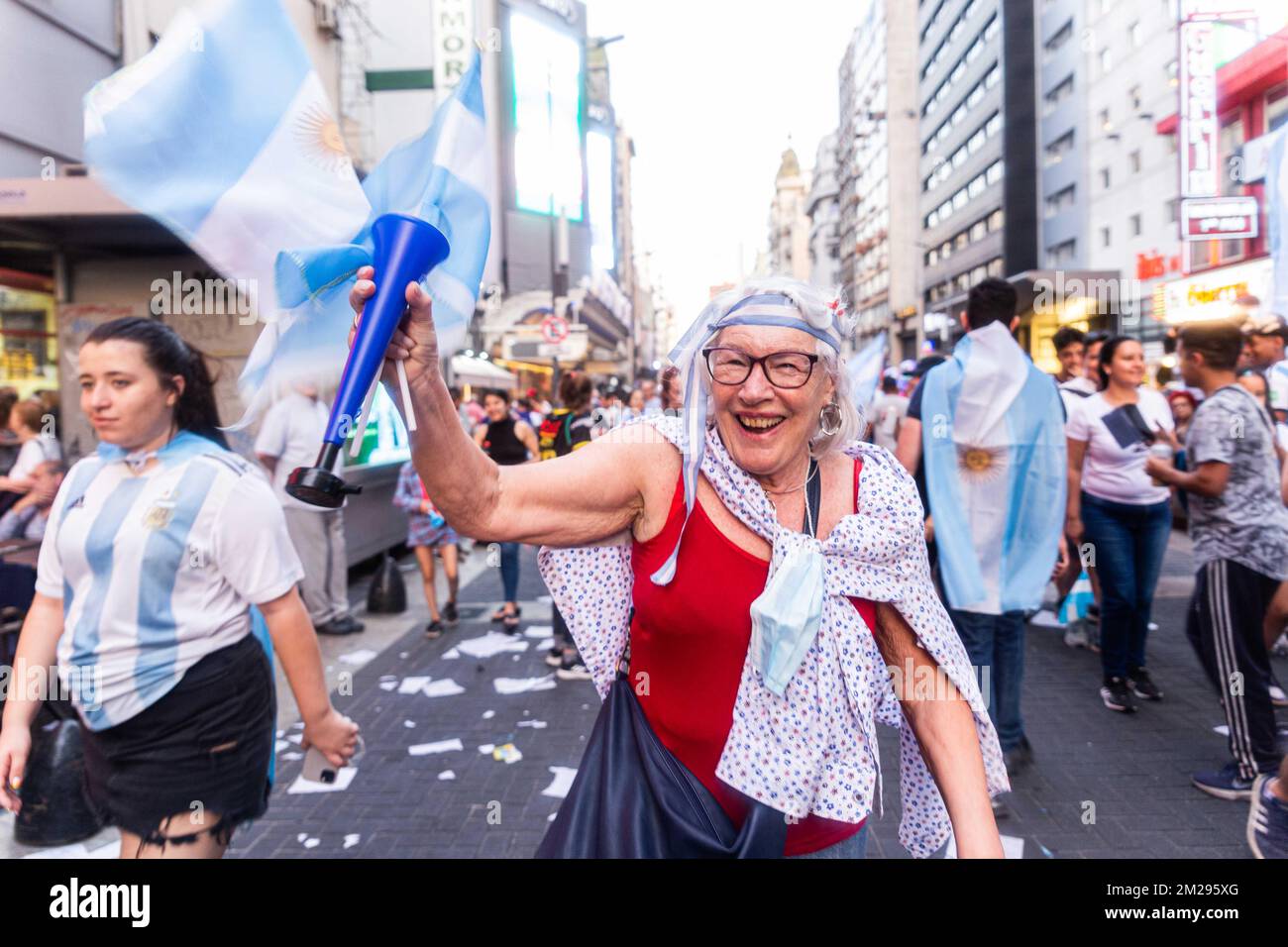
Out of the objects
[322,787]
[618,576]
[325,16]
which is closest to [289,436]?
[322,787]

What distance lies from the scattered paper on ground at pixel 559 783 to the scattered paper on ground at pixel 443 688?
1483 mm

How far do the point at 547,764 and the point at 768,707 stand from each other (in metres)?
3.13

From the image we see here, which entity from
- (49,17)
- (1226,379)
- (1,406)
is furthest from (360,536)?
(1226,379)

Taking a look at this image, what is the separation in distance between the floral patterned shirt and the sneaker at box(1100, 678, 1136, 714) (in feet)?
12.6

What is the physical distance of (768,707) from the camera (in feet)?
5.69

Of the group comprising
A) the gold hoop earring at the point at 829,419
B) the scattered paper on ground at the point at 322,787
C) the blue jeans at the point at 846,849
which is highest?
the gold hoop earring at the point at 829,419

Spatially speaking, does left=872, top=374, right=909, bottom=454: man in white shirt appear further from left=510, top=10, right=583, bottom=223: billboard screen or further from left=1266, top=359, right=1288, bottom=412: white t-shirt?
left=510, top=10, right=583, bottom=223: billboard screen

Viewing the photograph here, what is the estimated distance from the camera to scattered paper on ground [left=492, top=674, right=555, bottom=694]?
229 inches

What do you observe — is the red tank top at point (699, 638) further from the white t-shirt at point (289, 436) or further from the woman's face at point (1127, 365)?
the white t-shirt at point (289, 436)

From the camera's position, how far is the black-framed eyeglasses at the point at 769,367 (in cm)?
176

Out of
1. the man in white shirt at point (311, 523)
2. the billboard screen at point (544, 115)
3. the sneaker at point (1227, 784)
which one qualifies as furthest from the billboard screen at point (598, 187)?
the sneaker at point (1227, 784)

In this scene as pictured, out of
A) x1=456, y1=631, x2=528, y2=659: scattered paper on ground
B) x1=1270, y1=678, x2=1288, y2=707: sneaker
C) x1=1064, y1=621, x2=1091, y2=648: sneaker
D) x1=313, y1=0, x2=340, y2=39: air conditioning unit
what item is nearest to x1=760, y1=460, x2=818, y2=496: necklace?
x1=1270, y1=678, x2=1288, y2=707: sneaker

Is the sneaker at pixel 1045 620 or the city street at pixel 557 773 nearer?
the city street at pixel 557 773
